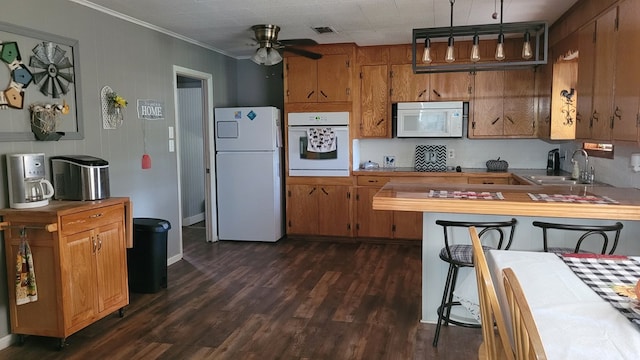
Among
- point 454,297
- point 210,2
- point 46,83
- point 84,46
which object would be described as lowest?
point 454,297

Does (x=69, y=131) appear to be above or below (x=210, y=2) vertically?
below

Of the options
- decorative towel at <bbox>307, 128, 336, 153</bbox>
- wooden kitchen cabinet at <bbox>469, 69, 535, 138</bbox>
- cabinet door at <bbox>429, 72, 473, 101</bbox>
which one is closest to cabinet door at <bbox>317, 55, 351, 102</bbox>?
decorative towel at <bbox>307, 128, 336, 153</bbox>

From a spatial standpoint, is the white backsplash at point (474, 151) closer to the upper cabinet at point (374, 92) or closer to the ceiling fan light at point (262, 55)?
the upper cabinet at point (374, 92)

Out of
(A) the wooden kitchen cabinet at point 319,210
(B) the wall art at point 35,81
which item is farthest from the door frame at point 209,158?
(B) the wall art at point 35,81

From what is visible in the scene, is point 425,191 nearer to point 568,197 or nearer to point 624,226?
point 568,197

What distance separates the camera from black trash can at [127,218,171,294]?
3.87 meters

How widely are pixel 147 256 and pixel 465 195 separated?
260cm

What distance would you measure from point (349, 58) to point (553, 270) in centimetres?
411

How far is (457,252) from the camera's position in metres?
2.85

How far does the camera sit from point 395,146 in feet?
19.8

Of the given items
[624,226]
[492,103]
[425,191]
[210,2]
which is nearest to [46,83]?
[210,2]

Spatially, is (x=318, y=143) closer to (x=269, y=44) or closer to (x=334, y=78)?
(x=334, y=78)

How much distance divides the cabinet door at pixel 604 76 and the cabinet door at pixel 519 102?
1985mm

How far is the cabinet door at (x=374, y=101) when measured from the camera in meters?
5.63
